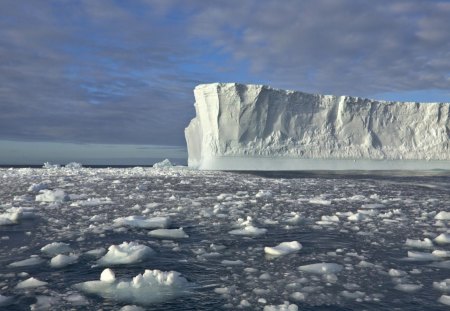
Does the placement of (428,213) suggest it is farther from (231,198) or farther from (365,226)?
(231,198)

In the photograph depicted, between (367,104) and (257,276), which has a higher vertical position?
(367,104)

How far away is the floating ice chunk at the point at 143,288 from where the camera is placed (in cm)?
325

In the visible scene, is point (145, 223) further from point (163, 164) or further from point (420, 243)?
point (163, 164)

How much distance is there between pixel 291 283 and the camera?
360cm

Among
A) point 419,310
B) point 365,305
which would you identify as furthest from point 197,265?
point 419,310

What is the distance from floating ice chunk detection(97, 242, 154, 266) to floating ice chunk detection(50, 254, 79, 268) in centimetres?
29

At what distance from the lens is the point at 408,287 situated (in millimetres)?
3498

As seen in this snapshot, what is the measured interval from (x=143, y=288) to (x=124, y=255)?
38.1 inches

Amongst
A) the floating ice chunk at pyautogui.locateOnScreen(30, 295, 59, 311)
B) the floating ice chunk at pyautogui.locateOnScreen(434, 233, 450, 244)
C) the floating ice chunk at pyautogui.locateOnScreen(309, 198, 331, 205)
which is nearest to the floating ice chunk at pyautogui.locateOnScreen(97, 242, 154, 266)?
the floating ice chunk at pyautogui.locateOnScreen(30, 295, 59, 311)

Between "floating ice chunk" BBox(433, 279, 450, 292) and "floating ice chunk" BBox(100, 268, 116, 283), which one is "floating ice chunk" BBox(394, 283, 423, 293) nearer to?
"floating ice chunk" BBox(433, 279, 450, 292)

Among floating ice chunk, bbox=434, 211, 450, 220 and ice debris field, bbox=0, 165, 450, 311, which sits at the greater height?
floating ice chunk, bbox=434, 211, 450, 220

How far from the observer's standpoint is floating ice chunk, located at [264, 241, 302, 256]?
464 centimetres

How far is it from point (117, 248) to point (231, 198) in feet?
19.9

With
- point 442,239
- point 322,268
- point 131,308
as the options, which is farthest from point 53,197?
point 442,239
